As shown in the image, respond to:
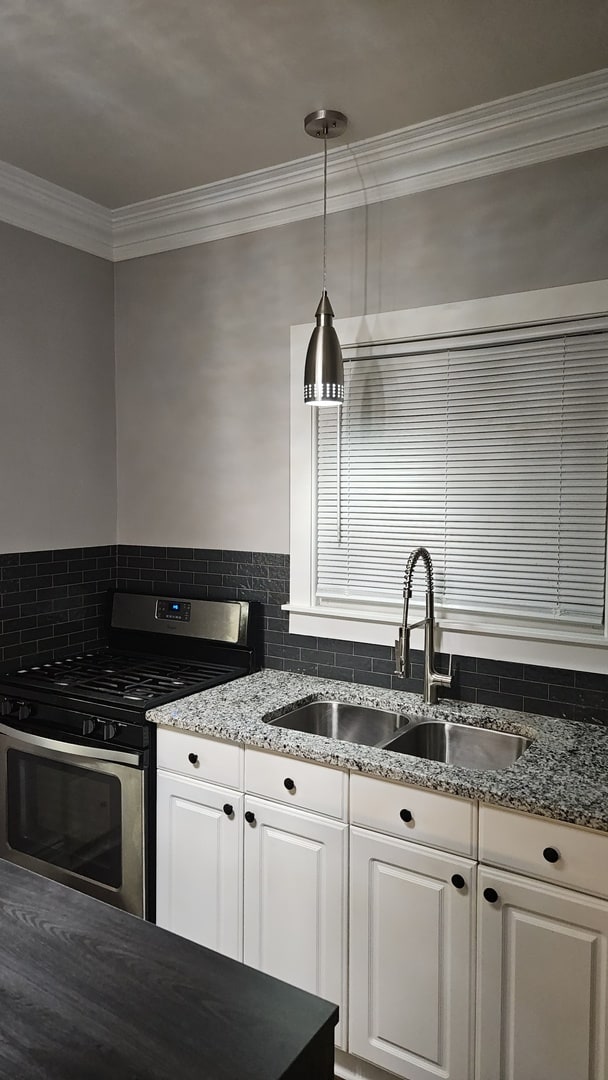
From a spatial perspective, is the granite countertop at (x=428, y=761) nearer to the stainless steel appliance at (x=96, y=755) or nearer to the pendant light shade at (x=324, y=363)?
the stainless steel appliance at (x=96, y=755)

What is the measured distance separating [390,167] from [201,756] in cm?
197

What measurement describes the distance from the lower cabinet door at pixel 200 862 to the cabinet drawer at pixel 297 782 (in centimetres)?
11

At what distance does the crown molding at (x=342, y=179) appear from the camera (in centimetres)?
209

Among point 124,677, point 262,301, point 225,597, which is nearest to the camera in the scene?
point 124,677

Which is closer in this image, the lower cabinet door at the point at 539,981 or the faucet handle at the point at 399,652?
the lower cabinet door at the point at 539,981

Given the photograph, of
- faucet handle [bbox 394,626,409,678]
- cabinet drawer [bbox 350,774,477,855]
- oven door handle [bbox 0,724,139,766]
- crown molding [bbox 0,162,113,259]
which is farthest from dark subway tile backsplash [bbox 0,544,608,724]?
crown molding [bbox 0,162,113,259]

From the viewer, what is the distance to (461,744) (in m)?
2.23

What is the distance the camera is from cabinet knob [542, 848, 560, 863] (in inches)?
63.1

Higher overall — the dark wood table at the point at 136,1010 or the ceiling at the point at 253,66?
the ceiling at the point at 253,66

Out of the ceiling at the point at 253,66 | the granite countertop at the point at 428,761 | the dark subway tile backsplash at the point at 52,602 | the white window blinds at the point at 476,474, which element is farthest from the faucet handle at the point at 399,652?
the ceiling at the point at 253,66

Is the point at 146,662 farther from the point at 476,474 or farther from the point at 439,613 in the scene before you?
the point at 476,474

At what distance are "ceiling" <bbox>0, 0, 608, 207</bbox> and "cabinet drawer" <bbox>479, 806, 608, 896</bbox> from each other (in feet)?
6.10

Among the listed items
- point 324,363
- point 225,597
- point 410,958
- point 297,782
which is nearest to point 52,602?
point 225,597

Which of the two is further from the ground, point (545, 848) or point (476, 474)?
point (476, 474)
